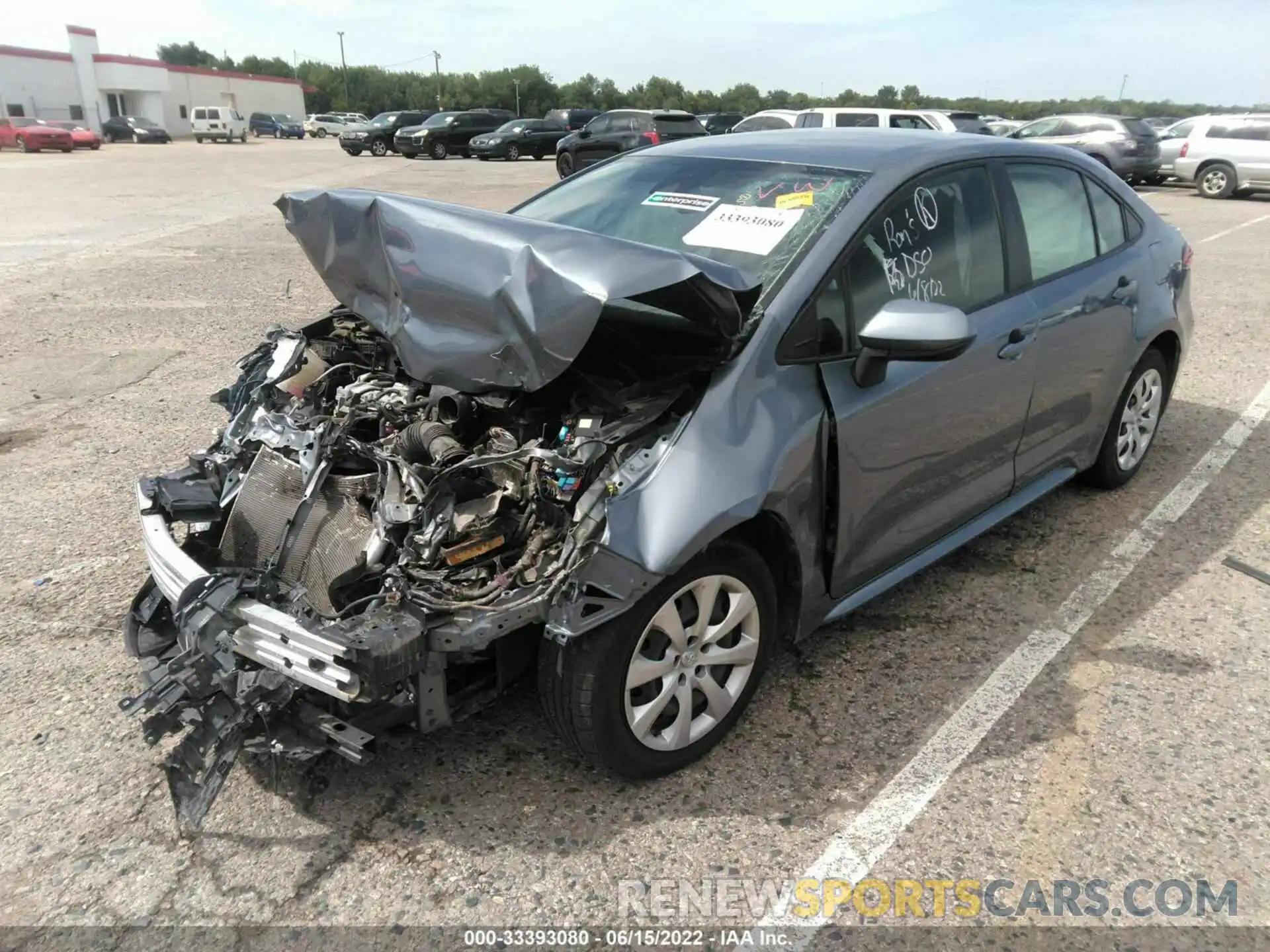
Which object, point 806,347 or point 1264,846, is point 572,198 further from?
point 1264,846

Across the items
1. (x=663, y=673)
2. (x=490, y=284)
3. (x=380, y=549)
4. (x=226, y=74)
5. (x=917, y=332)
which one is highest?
(x=226, y=74)

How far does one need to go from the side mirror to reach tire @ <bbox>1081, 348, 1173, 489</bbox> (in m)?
2.18

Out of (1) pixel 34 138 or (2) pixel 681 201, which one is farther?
(1) pixel 34 138

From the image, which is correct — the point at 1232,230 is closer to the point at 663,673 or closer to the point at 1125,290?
the point at 1125,290

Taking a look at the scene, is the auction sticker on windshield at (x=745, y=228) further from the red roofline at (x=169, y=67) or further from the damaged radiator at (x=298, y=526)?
the red roofline at (x=169, y=67)

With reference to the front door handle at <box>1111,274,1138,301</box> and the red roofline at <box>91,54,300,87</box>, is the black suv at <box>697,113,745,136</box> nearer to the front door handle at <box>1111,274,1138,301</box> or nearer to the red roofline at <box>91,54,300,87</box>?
the front door handle at <box>1111,274,1138,301</box>

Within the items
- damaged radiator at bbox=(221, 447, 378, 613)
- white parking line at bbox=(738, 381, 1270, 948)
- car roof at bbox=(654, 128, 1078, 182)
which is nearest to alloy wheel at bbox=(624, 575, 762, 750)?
white parking line at bbox=(738, 381, 1270, 948)

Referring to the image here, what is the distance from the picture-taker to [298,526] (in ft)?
9.31

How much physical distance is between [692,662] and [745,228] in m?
1.52

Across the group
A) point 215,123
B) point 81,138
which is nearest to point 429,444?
point 81,138

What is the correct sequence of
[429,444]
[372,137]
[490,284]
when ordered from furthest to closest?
[372,137]
[429,444]
[490,284]

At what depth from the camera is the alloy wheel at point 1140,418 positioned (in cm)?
464

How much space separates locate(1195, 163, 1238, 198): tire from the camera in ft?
63.5

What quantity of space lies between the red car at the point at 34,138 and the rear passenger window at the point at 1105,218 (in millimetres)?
43451
